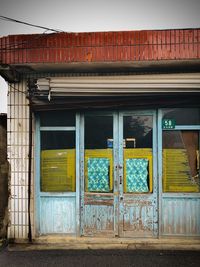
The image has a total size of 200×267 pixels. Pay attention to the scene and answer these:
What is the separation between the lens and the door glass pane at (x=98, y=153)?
211 inches

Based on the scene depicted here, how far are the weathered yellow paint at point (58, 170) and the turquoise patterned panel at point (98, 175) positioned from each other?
13.9 inches

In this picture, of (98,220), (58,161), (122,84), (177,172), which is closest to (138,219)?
(98,220)

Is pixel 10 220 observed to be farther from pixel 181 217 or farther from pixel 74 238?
pixel 181 217

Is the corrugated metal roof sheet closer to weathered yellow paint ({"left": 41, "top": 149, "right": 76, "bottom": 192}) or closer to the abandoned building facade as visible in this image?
the abandoned building facade

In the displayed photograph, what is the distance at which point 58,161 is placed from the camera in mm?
5430

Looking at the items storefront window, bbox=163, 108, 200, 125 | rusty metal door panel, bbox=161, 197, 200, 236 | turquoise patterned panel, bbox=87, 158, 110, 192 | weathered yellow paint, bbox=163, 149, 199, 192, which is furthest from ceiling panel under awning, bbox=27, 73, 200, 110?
rusty metal door panel, bbox=161, 197, 200, 236

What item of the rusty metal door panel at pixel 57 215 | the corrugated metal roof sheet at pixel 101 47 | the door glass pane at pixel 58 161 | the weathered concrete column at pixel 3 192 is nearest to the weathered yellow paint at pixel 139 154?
the door glass pane at pixel 58 161

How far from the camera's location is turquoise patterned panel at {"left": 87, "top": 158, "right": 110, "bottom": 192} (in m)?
5.36

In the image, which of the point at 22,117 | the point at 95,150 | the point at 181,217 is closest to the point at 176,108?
the point at 95,150

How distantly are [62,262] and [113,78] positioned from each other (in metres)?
3.42

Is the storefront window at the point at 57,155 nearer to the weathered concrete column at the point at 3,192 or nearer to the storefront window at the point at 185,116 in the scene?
the weathered concrete column at the point at 3,192

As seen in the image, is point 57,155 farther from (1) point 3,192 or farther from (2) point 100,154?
(1) point 3,192

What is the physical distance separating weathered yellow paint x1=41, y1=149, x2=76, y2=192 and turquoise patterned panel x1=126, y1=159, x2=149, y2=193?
3.72ft

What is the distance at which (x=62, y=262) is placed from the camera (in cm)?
448
